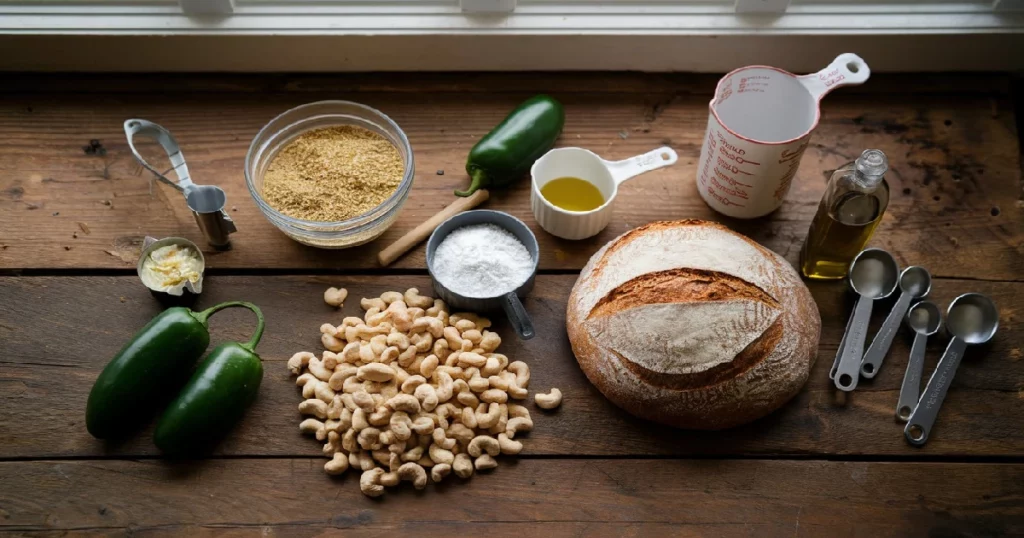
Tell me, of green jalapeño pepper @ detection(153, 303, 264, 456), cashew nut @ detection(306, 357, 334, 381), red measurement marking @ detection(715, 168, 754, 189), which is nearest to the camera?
green jalapeño pepper @ detection(153, 303, 264, 456)

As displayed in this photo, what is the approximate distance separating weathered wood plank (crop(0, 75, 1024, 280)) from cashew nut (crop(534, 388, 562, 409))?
25 cm

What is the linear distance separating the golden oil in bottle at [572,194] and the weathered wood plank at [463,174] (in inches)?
2.2

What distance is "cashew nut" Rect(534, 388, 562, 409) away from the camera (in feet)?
4.17

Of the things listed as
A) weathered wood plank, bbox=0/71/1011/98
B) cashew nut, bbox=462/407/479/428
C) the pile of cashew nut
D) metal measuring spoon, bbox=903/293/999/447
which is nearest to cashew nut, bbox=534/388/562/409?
the pile of cashew nut

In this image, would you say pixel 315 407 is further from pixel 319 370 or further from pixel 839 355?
pixel 839 355

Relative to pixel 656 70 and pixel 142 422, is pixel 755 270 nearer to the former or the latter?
pixel 656 70

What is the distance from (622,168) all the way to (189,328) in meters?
0.75

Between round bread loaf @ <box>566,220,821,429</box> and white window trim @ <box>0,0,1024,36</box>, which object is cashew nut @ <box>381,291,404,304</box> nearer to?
round bread loaf @ <box>566,220,821,429</box>

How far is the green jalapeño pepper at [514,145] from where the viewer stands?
1.46 m

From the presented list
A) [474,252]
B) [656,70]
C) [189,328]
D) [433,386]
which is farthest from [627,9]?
[189,328]

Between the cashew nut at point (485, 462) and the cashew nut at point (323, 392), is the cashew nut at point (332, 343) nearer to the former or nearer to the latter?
the cashew nut at point (323, 392)

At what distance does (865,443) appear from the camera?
4.12 feet

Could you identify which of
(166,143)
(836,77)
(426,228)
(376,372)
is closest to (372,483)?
(376,372)

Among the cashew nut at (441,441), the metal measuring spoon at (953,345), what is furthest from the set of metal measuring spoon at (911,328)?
the cashew nut at (441,441)
